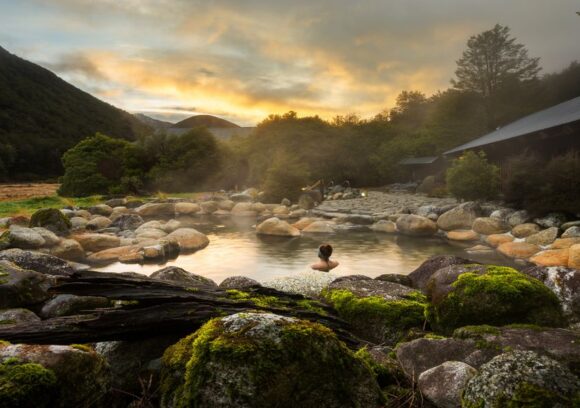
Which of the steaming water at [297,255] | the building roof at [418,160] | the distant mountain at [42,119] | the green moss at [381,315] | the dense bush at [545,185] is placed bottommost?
the steaming water at [297,255]

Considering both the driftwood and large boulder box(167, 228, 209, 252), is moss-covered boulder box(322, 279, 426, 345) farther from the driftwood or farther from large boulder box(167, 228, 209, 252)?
large boulder box(167, 228, 209, 252)

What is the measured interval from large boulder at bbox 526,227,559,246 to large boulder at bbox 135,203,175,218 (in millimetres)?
22711

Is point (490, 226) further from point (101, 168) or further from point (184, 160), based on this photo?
point (101, 168)

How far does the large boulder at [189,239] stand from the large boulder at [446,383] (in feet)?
45.8

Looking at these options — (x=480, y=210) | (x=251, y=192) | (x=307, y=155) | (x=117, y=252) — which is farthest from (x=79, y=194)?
(x=480, y=210)

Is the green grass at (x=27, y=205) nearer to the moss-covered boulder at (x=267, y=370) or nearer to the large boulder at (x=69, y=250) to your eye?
the large boulder at (x=69, y=250)

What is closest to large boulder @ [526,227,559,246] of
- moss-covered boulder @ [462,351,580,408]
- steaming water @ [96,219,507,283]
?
steaming water @ [96,219,507,283]

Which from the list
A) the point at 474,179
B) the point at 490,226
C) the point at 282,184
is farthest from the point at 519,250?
the point at 282,184

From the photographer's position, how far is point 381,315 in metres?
5.28

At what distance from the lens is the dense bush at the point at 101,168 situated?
1596 inches

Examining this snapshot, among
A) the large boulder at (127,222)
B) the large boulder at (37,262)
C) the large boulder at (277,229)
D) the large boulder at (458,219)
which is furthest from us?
the large boulder at (127,222)

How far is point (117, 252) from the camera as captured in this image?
47.0 feet

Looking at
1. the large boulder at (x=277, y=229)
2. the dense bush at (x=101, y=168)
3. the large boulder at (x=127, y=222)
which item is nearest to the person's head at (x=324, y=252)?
the large boulder at (x=277, y=229)

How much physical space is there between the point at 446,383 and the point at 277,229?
661 inches
